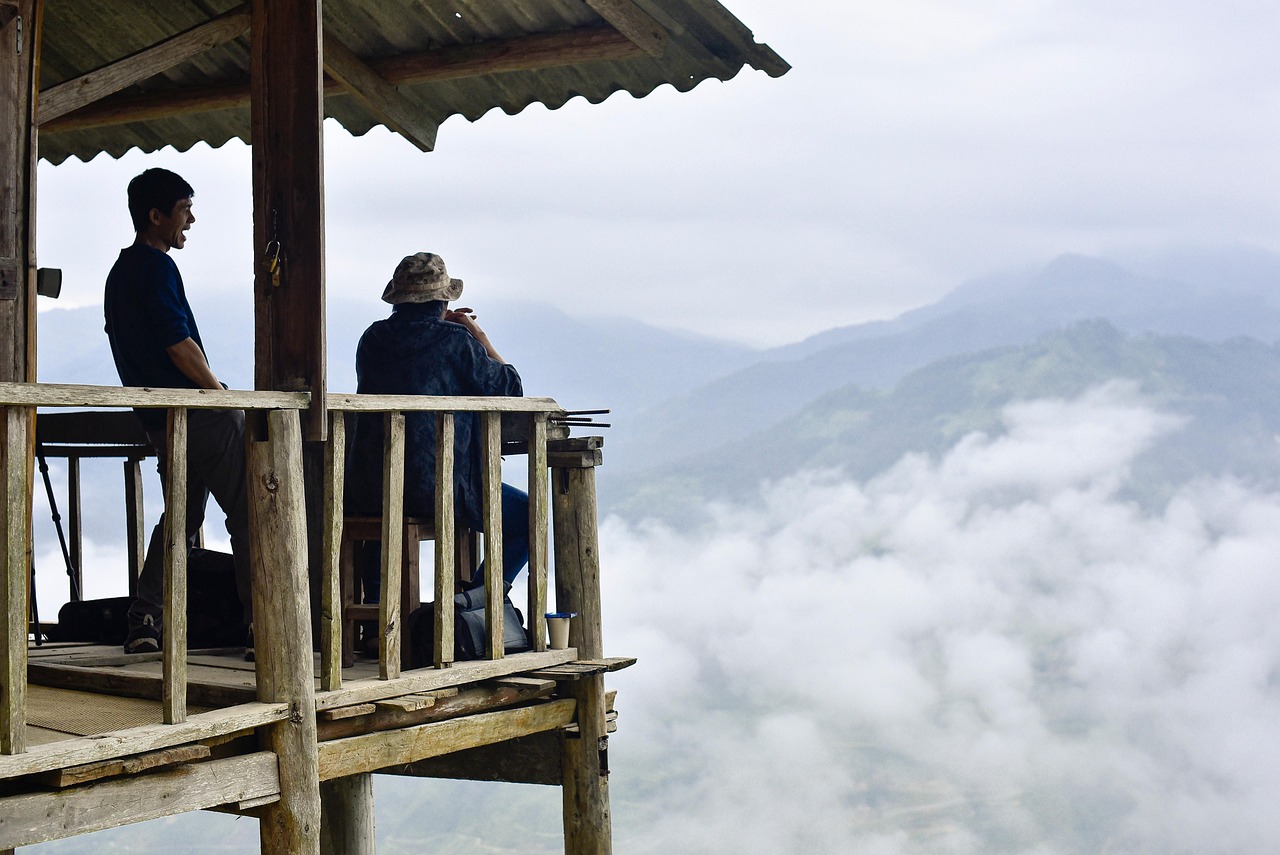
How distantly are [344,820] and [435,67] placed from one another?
3.90 metres

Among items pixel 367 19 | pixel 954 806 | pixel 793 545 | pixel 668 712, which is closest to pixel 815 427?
pixel 793 545

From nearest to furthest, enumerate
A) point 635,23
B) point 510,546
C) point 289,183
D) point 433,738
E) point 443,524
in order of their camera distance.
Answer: point 289,183, point 443,524, point 433,738, point 510,546, point 635,23

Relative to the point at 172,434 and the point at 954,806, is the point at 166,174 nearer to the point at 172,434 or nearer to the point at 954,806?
the point at 172,434

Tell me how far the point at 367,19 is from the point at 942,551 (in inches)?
4538

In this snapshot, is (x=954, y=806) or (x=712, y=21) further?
(x=954, y=806)

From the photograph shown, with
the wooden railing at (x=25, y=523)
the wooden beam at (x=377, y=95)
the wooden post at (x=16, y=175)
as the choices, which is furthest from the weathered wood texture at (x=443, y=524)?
the wooden beam at (x=377, y=95)

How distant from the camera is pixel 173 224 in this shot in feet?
18.6

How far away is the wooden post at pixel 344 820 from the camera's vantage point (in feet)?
25.5

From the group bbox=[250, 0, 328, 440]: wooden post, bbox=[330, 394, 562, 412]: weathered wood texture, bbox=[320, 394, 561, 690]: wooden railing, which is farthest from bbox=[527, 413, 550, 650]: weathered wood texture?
bbox=[250, 0, 328, 440]: wooden post

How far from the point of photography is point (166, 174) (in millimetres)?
5672

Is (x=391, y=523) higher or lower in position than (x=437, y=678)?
higher

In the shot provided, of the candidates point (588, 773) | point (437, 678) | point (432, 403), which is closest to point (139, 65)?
point (432, 403)

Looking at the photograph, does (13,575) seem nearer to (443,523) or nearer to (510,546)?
(443,523)

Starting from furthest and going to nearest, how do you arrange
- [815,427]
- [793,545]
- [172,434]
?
[815,427]
[793,545]
[172,434]
